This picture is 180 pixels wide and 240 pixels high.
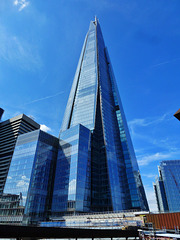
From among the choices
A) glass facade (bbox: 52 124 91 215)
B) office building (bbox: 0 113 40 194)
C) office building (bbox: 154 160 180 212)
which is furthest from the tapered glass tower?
office building (bbox: 154 160 180 212)

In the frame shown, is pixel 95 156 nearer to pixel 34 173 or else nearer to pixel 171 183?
pixel 34 173

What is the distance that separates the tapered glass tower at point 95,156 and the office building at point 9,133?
3991 cm

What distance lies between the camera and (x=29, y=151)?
78625mm

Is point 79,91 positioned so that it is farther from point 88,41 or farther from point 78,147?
point 88,41

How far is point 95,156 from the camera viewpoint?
89750 mm

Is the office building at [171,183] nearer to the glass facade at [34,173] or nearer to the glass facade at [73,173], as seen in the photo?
the glass facade at [73,173]

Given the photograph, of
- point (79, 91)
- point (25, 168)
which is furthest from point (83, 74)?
point (25, 168)

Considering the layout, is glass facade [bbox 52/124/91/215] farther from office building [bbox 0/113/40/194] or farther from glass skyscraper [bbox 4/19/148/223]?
office building [bbox 0/113/40/194]

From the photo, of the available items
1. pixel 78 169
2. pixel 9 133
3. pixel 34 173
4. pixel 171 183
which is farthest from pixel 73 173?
pixel 171 183

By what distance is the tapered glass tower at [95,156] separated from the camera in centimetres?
7112

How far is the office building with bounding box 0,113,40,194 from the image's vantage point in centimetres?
12201

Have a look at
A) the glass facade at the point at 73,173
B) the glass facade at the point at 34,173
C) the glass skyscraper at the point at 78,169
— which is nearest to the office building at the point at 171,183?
the glass skyscraper at the point at 78,169

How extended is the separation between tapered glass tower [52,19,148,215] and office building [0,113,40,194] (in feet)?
131

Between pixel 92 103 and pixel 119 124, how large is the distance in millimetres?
26749
